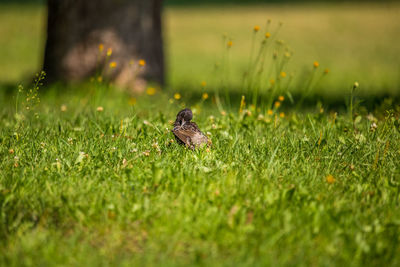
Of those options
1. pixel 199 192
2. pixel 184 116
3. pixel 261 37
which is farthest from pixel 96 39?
pixel 261 37

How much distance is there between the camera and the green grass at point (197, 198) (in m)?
2.28

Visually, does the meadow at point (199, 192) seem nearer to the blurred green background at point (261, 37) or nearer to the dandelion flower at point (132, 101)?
the dandelion flower at point (132, 101)

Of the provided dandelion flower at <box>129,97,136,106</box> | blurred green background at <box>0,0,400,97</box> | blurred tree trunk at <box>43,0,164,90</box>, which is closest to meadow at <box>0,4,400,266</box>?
dandelion flower at <box>129,97,136,106</box>

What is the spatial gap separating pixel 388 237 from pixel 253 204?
780mm

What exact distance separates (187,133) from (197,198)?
0.77 meters

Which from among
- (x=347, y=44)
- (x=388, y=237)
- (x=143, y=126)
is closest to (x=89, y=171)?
(x=143, y=126)

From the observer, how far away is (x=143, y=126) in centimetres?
395

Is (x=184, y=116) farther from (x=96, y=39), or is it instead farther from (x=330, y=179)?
(x=96, y=39)

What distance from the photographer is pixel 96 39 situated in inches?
236

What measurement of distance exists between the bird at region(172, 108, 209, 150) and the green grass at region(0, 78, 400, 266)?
0.31ft

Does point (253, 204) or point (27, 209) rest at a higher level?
point (253, 204)

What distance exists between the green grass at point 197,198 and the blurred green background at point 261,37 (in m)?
3.33

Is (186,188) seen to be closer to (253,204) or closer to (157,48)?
(253,204)

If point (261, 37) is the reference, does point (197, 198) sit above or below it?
above
